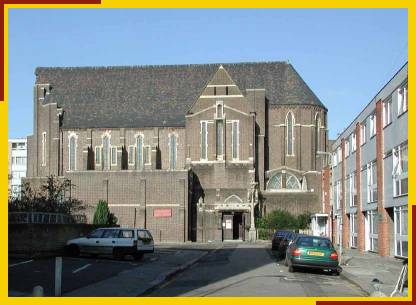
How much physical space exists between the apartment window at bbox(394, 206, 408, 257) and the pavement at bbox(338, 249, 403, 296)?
543mm

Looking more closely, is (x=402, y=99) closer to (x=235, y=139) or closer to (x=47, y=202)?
(x=47, y=202)

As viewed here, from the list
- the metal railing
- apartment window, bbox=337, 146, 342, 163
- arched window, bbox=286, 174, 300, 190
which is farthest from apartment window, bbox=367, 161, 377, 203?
arched window, bbox=286, 174, 300, 190

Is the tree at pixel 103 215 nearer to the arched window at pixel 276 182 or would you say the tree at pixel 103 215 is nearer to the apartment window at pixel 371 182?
the arched window at pixel 276 182

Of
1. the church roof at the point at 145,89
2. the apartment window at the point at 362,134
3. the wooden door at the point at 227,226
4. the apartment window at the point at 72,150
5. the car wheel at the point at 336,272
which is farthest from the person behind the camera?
the church roof at the point at 145,89

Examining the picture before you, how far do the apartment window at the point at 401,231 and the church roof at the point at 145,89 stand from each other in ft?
169

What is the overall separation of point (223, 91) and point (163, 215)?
1592cm

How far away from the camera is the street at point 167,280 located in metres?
19.5

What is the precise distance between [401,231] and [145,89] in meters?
61.8

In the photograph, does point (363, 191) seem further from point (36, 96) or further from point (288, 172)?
point (36, 96)

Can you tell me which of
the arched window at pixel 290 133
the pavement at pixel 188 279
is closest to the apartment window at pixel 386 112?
the pavement at pixel 188 279

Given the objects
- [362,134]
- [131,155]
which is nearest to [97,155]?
[131,155]

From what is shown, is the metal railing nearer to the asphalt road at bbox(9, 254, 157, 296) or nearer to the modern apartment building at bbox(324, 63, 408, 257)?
the asphalt road at bbox(9, 254, 157, 296)

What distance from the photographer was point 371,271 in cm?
2852

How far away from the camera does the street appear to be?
63.8ft
